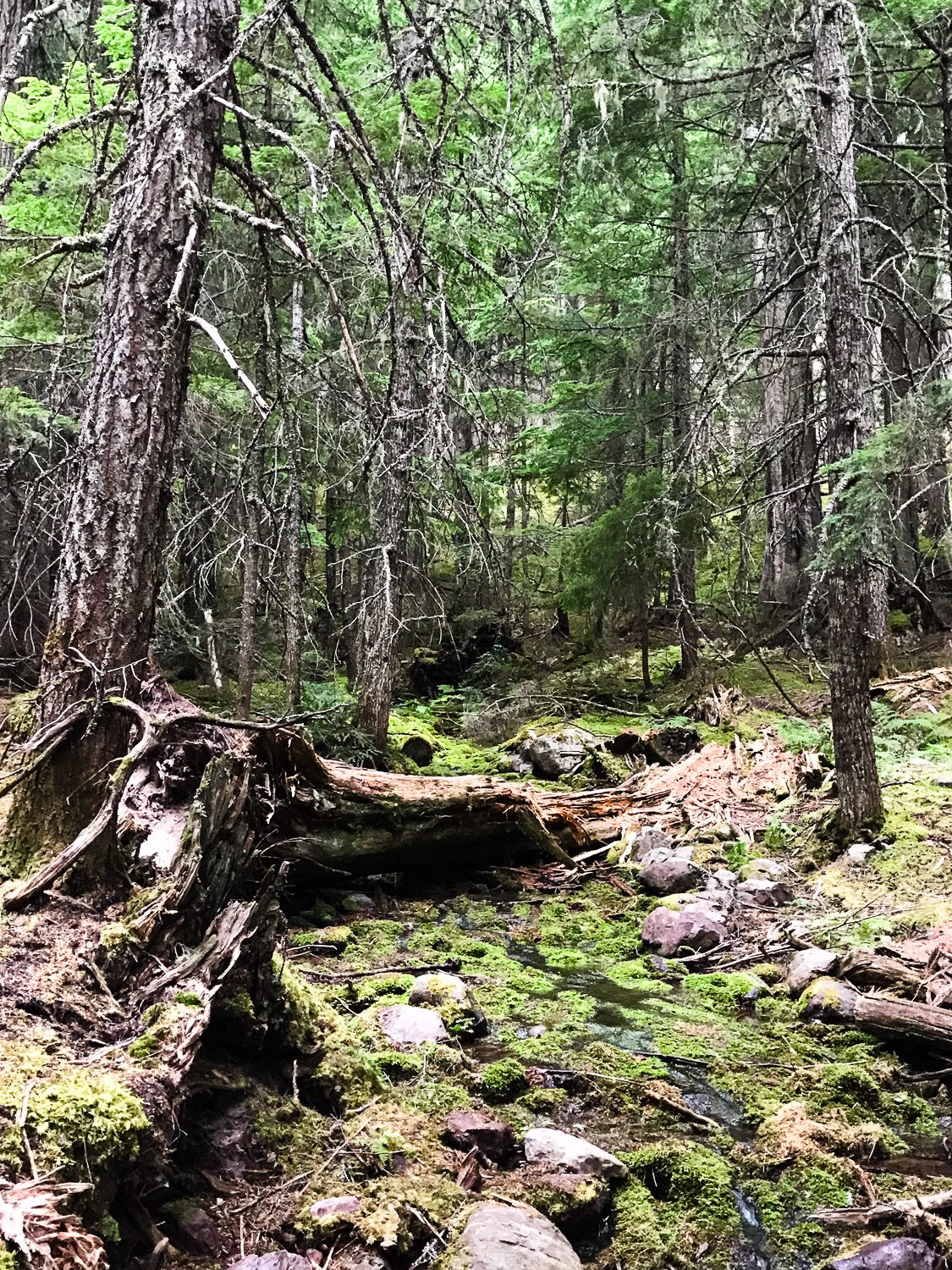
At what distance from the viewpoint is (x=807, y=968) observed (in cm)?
538

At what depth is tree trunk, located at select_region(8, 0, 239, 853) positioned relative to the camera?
3.81 metres

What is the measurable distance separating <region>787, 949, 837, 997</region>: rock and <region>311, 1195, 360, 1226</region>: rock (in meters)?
3.44

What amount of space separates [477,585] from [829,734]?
34.5 feet

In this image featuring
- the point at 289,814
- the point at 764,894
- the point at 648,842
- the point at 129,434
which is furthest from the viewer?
the point at 648,842

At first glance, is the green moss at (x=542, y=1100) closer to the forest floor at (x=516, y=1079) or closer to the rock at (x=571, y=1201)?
the forest floor at (x=516, y=1079)

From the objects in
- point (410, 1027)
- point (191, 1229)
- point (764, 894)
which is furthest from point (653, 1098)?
point (764, 894)

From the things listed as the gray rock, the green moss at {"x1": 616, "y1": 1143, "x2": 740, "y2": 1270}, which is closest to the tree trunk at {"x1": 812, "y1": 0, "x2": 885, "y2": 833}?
the gray rock

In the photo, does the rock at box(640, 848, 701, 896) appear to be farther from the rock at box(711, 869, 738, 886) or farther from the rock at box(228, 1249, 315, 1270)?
the rock at box(228, 1249, 315, 1270)

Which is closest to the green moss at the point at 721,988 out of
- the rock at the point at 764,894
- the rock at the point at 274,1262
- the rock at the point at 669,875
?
the rock at the point at 764,894

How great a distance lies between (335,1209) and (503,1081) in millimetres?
1413

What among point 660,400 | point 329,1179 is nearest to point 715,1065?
point 329,1179

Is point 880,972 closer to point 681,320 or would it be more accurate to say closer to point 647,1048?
point 647,1048

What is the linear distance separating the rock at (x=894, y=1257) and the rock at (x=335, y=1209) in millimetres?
1620

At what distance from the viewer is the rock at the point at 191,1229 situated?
8.01 feet
